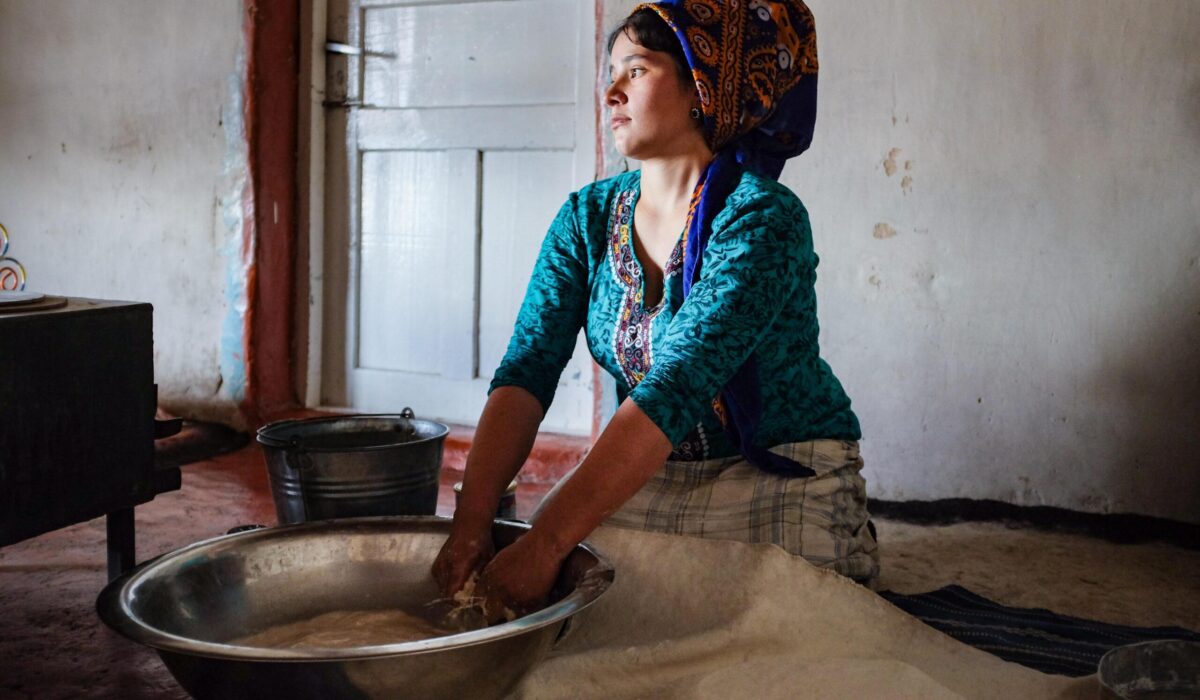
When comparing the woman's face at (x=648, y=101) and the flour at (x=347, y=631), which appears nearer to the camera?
the flour at (x=347, y=631)

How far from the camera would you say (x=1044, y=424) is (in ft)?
9.16

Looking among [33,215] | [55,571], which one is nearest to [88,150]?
[33,215]

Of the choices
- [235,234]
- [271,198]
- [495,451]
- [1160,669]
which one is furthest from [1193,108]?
[235,234]

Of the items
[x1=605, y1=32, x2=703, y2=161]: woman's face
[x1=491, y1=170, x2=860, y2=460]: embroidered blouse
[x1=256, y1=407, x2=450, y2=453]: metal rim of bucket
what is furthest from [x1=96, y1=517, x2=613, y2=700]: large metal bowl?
[x1=605, y1=32, x2=703, y2=161]: woman's face

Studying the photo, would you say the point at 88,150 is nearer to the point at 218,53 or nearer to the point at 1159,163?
the point at 218,53

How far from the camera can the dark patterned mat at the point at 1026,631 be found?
182 cm

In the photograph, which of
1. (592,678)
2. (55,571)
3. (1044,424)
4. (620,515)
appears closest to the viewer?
Result: (592,678)

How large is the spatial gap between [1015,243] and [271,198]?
2.58m

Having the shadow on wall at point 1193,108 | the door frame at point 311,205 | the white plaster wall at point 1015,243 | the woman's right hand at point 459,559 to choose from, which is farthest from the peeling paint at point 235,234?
the shadow on wall at point 1193,108

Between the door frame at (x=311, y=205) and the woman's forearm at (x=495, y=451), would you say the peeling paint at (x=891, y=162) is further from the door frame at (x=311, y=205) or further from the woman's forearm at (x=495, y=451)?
the door frame at (x=311, y=205)

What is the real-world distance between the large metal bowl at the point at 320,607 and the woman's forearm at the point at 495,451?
6 centimetres

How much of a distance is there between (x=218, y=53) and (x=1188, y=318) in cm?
335

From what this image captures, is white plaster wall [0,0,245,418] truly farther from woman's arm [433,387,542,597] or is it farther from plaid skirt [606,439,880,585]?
plaid skirt [606,439,880,585]

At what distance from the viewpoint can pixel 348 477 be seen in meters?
2.21
